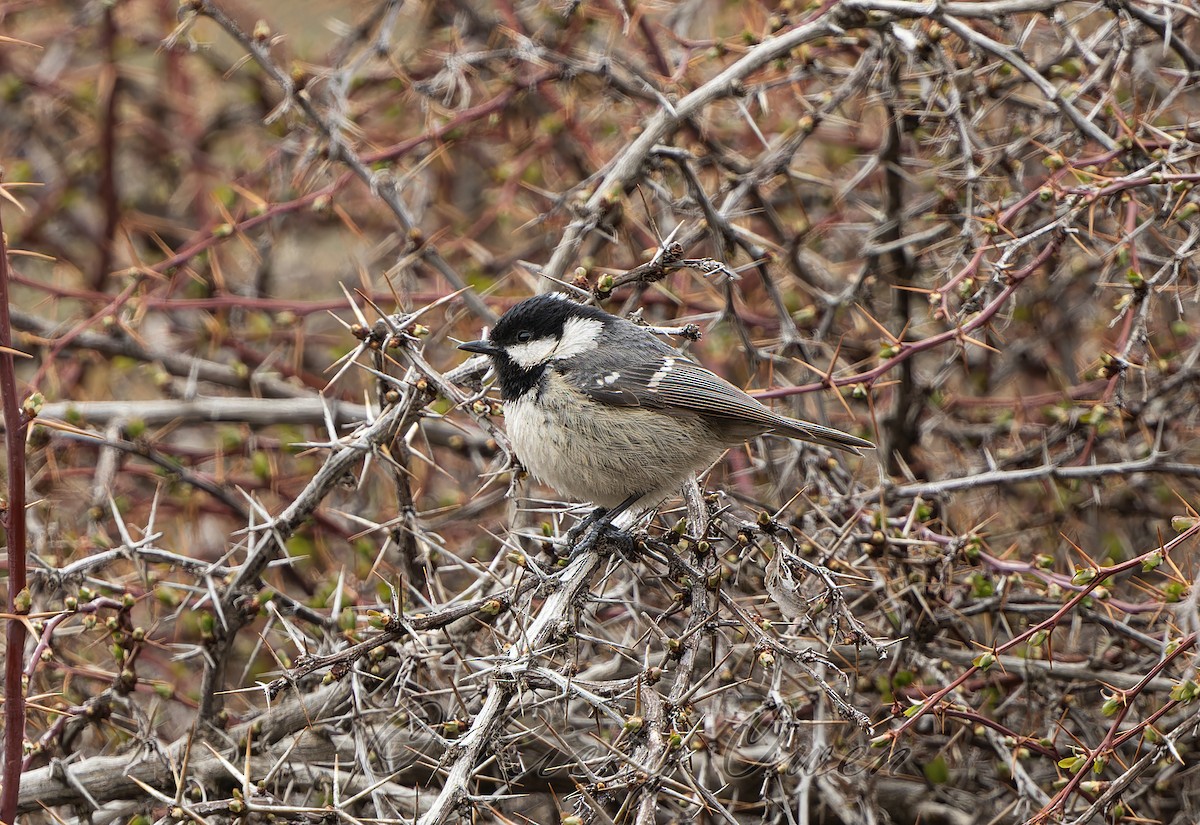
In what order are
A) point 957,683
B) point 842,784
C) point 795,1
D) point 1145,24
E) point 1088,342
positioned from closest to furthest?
1. point 957,683
2. point 842,784
3. point 1145,24
4. point 795,1
5. point 1088,342

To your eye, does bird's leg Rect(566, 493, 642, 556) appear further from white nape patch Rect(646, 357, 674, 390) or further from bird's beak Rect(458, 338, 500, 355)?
bird's beak Rect(458, 338, 500, 355)

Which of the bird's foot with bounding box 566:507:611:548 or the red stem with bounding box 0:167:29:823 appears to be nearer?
the red stem with bounding box 0:167:29:823

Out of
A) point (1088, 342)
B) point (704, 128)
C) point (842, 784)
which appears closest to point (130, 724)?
point (842, 784)

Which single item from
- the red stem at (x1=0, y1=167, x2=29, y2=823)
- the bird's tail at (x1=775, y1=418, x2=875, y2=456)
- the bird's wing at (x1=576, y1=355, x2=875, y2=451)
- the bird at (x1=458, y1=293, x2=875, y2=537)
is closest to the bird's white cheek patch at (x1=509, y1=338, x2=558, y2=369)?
the bird at (x1=458, y1=293, x2=875, y2=537)

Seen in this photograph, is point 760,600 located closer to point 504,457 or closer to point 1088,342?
point 504,457

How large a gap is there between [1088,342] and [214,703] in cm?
465

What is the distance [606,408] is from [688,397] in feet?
0.99

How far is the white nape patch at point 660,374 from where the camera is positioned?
397cm

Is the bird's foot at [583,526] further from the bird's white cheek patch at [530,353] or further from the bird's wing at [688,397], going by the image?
the bird's white cheek patch at [530,353]

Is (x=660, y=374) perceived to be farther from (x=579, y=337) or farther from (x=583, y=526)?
(x=583, y=526)

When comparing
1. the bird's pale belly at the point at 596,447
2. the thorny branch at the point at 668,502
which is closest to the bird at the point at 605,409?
the bird's pale belly at the point at 596,447

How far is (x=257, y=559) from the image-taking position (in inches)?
139

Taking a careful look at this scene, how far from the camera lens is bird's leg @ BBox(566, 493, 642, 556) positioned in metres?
3.52

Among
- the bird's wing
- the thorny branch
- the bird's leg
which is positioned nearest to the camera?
the thorny branch
